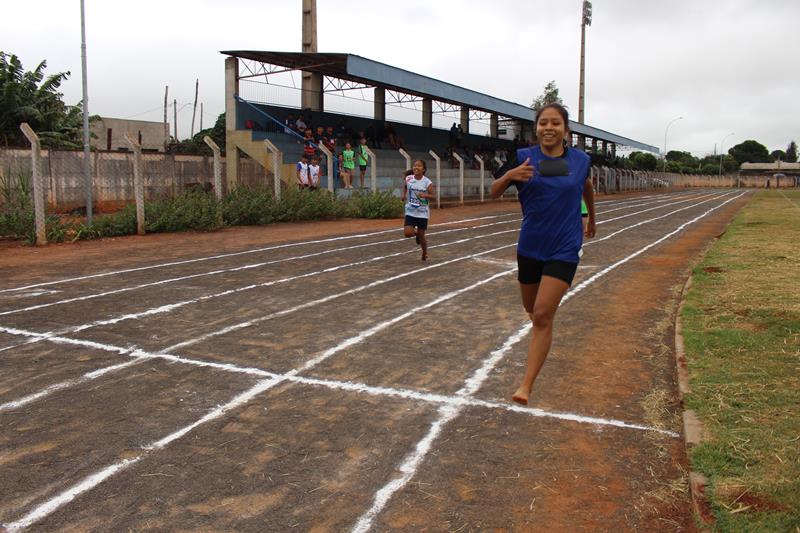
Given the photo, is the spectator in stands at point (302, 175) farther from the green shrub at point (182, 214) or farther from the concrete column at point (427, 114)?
the concrete column at point (427, 114)

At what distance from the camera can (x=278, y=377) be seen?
5.30 m

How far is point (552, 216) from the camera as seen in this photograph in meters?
4.36

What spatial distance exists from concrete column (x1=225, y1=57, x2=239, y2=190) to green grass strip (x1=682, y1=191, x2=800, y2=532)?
19386 mm

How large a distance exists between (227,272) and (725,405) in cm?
770

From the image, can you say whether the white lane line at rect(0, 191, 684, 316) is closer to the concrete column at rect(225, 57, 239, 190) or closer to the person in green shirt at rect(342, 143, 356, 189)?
the person in green shirt at rect(342, 143, 356, 189)

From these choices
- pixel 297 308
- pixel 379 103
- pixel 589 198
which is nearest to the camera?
pixel 589 198

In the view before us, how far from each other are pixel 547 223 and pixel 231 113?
23053mm

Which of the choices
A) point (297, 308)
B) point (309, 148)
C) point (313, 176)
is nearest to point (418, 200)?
point (297, 308)

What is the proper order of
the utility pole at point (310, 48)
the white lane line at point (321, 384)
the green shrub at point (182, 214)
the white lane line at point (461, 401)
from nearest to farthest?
the white lane line at point (461, 401)
the white lane line at point (321, 384)
the green shrub at point (182, 214)
the utility pole at point (310, 48)

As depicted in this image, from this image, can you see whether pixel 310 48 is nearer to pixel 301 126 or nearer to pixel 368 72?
pixel 301 126

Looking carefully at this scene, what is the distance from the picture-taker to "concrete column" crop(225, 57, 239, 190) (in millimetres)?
25375

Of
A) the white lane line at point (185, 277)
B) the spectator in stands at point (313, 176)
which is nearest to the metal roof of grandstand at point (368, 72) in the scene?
the spectator in stands at point (313, 176)

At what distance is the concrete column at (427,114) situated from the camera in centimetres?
3725

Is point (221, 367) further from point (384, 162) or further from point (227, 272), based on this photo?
point (384, 162)
